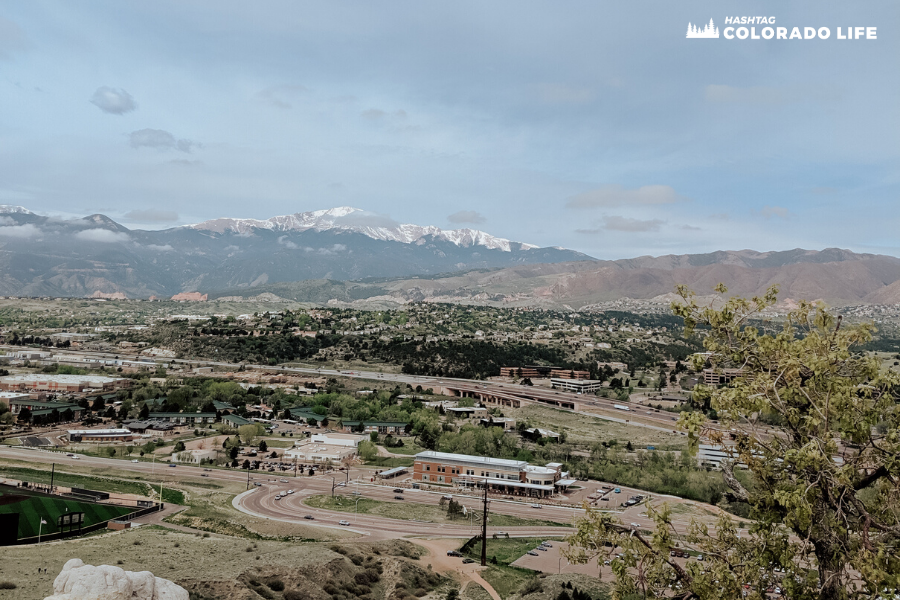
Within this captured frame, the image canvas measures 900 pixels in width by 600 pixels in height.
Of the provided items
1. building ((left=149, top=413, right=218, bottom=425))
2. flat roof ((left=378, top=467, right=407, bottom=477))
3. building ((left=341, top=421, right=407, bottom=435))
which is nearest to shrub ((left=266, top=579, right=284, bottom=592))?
flat roof ((left=378, top=467, right=407, bottom=477))

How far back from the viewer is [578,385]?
341 feet

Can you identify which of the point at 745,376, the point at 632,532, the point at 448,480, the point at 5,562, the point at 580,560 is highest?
the point at 745,376

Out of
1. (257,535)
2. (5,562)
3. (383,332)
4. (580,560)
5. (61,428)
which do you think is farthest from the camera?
(383,332)

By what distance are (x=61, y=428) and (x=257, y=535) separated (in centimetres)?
4691

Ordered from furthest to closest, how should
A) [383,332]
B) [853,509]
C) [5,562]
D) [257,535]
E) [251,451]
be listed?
[383,332], [251,451], [257,535], [5,562], [853,509]

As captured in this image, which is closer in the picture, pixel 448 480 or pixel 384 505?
pixel 384 505

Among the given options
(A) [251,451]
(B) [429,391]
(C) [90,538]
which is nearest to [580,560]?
(C) [90,538]

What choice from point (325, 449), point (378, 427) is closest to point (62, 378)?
point (378, 427)

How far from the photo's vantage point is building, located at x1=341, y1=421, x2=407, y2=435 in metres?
76.6

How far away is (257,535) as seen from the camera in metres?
36.8

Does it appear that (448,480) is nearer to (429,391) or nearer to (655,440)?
(655,440)

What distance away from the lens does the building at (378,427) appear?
251 ft

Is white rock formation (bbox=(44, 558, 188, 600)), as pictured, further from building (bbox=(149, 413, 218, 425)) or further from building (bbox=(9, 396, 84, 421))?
building (bbox=(9, 396, 84, 421))

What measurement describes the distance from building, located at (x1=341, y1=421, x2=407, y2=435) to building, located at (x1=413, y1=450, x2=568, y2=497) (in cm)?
1861
